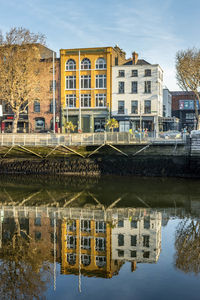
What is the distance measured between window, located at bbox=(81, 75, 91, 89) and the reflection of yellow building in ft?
123

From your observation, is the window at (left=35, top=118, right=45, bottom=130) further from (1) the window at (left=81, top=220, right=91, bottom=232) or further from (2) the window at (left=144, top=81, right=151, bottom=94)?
(1) the window at (left=81, top=220, right=91, bottom=232)

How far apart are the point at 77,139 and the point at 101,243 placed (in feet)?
64.5

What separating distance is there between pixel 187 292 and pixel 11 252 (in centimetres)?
756

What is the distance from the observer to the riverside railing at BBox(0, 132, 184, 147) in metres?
35.0

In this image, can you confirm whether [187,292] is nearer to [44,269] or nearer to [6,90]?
[44,269]

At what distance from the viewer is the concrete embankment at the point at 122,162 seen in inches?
1379

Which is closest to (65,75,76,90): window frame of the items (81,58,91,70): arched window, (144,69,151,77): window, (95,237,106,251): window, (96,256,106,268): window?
(81,58,91,70): arched window

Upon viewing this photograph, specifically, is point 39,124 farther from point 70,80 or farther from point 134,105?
point 134,105

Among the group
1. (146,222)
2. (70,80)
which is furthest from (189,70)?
(146,222)

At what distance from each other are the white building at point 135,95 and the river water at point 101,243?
25.8 metres

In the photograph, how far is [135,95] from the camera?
5497 cm

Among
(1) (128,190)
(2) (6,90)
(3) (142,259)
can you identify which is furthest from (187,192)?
(2) (6,90)

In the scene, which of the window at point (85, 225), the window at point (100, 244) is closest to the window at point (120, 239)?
the window at point (100, 244)

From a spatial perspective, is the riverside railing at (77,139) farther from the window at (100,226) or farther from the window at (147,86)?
the window at (147,86)
